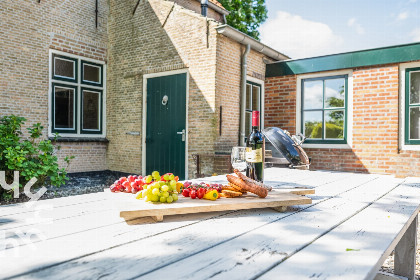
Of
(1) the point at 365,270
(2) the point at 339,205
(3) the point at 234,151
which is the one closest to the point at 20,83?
(3) the point at 234,151

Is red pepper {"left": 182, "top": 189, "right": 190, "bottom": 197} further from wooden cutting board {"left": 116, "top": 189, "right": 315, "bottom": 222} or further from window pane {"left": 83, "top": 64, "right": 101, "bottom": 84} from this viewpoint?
window pane {"left": 83, "top": 64, "right": 101, "bottom": 84}

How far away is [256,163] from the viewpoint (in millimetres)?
1928

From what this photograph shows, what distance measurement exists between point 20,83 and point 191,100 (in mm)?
3668

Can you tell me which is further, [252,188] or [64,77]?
[64,77]

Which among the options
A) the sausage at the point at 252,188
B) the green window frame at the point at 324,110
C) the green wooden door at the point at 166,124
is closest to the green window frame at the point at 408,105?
the green window frame at the point at 324,110

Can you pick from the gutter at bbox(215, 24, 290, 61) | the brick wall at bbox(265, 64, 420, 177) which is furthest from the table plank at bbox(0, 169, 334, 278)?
the brick wall at bbox(265, 64, 420, 177)

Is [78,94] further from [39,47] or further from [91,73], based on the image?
[39,47]

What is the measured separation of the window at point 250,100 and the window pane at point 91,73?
396 cm

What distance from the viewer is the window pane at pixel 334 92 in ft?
22.3

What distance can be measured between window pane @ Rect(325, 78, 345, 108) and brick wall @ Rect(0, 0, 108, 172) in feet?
18.5

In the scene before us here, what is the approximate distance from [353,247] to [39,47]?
25.7 feet

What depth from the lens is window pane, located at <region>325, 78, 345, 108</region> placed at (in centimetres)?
681

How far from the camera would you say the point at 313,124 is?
712 centimetres

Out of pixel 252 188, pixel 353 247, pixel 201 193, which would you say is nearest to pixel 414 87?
pixel 252 188
